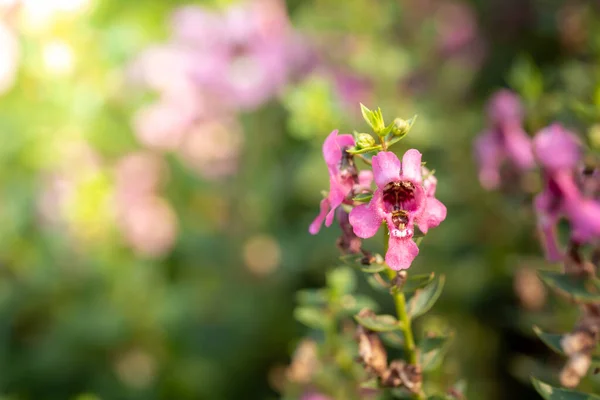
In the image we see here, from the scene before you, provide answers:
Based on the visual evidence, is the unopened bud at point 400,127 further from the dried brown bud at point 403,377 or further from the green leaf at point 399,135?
the dried brown bud at point 403,377

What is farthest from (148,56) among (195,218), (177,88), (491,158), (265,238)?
(491,158)

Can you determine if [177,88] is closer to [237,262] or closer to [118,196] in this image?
[118,196]

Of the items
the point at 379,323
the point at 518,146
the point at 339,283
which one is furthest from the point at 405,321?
the point at 518,146

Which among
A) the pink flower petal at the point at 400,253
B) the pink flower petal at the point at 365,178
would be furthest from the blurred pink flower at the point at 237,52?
the pink flower petal at the point at 400,253

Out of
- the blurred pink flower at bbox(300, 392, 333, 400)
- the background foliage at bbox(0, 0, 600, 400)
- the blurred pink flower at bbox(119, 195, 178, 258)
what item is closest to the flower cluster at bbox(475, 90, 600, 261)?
the blurred pink flower at bbox(300, 392, 333, 400)

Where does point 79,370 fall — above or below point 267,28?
below

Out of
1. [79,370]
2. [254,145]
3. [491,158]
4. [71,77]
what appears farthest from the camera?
[254,145]
